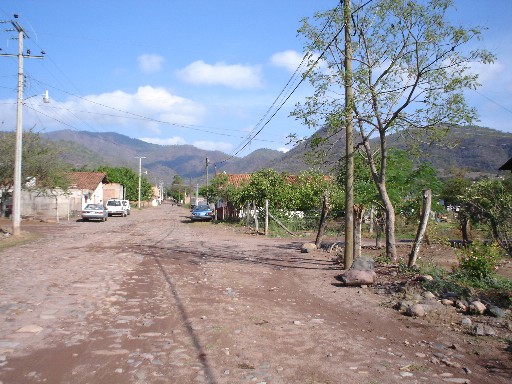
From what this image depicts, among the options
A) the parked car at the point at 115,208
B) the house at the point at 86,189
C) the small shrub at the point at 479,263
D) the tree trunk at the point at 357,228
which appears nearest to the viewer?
the small shrub at the point at 479,263

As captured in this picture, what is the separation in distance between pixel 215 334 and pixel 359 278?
489 centimetres

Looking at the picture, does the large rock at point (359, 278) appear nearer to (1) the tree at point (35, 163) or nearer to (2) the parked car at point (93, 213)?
(1) the tree at point (35, 163)

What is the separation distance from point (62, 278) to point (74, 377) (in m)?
6.34

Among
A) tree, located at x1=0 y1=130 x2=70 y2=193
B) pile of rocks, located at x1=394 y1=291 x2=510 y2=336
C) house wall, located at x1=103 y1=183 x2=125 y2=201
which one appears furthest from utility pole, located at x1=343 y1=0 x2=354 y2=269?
house wall, located at x1=103 y1=183 x2=125 y2=201

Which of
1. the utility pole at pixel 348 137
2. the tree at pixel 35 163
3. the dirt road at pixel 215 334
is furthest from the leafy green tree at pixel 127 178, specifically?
the utility pole at pixel 348 137

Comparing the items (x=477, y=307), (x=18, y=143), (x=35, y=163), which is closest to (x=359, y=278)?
(x=477, y=307)

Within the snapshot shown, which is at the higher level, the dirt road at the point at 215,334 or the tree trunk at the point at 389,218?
the tree trunk at the point at 389,218

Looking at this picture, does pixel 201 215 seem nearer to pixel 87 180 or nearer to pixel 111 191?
pixel 87 180

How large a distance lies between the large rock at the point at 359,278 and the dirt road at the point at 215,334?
0.85 ft

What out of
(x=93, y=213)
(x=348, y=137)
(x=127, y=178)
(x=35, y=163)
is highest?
(x=127, y=178)

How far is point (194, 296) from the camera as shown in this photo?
353 inches

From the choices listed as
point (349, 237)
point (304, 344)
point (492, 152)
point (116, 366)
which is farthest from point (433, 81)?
point (492, 152)

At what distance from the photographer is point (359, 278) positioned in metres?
10.3

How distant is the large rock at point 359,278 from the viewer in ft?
33.8
